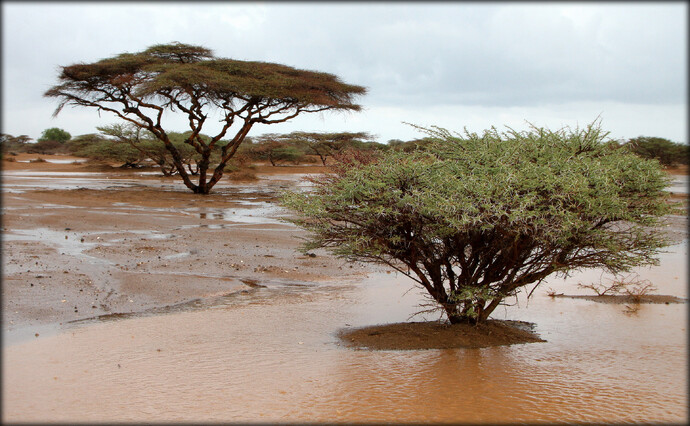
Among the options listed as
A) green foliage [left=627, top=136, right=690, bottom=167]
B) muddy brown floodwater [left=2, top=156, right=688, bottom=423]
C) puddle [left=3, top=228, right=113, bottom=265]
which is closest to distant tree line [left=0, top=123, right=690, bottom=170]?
green foliage [left=627, top=136, right=690, bottom=167]

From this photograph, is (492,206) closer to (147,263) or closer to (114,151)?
(147,263)

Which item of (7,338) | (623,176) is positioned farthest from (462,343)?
(7,338)

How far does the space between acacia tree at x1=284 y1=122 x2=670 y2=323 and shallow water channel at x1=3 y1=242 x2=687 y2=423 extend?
3.15ft

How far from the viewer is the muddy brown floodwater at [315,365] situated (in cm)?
493

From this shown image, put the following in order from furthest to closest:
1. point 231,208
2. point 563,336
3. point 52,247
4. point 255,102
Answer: point 255,102 → point 231,208 → point 52,247 → point 563,336

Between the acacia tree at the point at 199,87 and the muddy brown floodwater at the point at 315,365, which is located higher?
the acacia tree at the point at 199,87

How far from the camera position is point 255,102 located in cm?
2548

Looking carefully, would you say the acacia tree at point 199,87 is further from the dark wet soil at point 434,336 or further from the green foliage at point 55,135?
the green foliage at point 55,135

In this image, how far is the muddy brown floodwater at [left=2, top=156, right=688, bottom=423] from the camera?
4.93 m

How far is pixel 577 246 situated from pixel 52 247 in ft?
29.8

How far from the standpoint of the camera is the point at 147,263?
10.4 meters

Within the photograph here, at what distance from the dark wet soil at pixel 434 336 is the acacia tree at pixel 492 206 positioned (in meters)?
0.19

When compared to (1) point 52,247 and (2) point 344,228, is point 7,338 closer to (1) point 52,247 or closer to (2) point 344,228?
(2) point 344,228

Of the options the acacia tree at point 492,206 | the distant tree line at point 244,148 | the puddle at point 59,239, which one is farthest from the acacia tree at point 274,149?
the acacia tree at point 492,206
